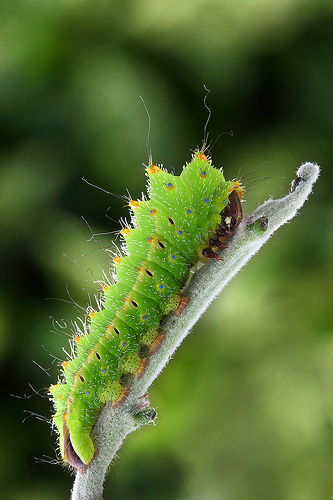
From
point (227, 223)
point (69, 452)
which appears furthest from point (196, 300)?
point (69, 452)

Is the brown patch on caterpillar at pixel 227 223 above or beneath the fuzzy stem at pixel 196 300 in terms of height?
above

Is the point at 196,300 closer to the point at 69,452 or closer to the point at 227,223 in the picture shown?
the point at 227,223

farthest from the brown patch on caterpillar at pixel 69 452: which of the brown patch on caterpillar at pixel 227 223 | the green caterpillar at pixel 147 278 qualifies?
the brown patch on caterpillar at pixel 227 223

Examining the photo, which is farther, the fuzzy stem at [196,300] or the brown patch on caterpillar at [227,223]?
the brown patch on caterpillar at [227,223]

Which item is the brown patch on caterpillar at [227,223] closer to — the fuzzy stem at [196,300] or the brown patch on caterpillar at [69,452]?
the fuzzy stem at [196,300]

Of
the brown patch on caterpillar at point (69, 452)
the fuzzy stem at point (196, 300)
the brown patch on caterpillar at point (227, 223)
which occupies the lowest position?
the brown patch on caterpillar at point (69, 452)

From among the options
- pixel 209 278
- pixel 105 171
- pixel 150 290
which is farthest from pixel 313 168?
pixel 105 171

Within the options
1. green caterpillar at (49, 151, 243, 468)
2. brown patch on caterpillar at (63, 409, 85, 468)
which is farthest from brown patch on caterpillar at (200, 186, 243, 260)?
brown patch on caterpillar at (63, 409, 85, 468)

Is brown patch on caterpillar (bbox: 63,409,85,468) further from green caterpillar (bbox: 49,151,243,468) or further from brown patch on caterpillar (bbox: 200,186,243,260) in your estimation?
brown patch on caterpillar (bbox: 200,186,243,260)
